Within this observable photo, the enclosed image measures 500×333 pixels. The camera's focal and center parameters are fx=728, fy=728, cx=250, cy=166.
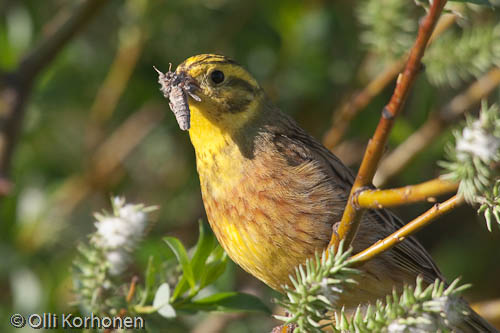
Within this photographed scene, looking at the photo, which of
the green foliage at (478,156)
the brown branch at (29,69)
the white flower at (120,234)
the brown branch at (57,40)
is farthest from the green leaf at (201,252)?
the brown branch at (57,40)

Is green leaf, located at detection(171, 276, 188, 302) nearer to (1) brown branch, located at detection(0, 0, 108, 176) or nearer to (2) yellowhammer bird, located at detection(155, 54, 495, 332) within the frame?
(2) yellowhammer bird, located at detection(155, 54, 495, 332)

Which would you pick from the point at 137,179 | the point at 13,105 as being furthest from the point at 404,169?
the point at 13,105

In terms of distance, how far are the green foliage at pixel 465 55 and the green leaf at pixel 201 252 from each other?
58.1 inches

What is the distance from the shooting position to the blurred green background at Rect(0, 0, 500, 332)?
401cm

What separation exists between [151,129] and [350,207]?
2.91 m

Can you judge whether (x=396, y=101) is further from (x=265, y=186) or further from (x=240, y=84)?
(x=240, y=84)

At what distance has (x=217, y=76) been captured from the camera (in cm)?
290

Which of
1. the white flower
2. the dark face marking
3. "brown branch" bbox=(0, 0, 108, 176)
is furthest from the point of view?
"brown branch" bbox=(0, 0, 108, 176)

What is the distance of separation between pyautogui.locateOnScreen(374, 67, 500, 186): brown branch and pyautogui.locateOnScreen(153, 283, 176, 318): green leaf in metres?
1.73

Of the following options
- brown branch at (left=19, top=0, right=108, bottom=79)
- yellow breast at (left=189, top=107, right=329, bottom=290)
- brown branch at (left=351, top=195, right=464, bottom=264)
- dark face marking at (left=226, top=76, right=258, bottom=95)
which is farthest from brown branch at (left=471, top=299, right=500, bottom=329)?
brown branch at (left=19, top=0, right=108, bottom=79)

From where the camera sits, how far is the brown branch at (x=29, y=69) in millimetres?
3756

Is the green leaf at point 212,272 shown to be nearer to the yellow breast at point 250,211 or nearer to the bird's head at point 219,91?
the yellow breast at point 250,211

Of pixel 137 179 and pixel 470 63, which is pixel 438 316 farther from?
pixel 137 179

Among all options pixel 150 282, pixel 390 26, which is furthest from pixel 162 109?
pixel 150 282
